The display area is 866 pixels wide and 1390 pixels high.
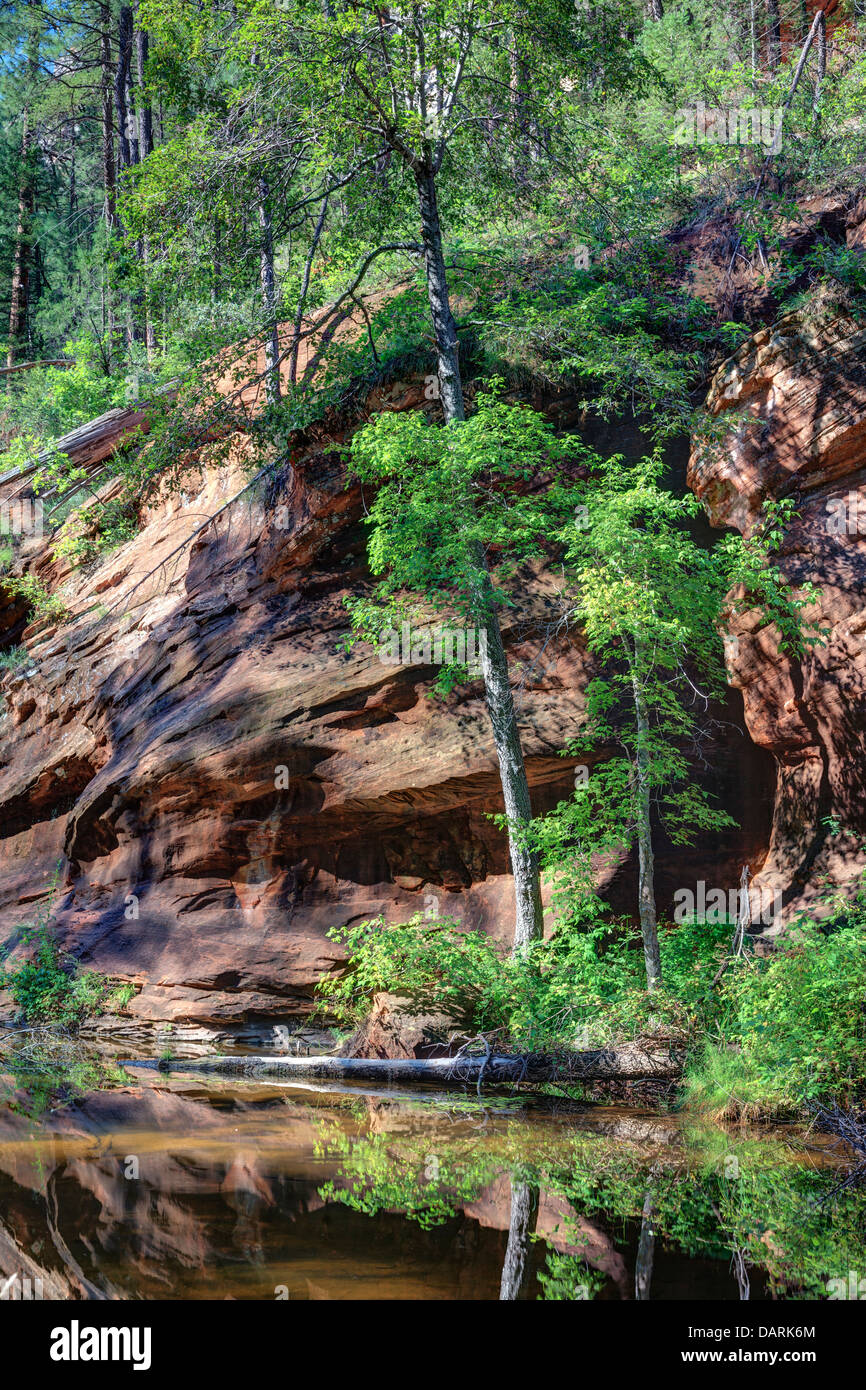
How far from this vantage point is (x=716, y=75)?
55.2 ft

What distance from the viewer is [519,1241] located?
571cm

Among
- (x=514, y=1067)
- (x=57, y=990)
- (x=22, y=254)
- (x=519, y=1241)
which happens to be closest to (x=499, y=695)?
(x=514, y=1067)

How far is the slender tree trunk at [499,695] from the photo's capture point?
12.3 meters

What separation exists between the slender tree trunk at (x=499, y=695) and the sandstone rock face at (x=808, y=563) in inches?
112

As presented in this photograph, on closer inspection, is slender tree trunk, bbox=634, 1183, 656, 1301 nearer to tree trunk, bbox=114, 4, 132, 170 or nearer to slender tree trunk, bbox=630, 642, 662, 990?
slender tree trunk, bbox=630, 642, 662, 990

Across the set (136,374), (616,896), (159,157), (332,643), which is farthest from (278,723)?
(136,374)

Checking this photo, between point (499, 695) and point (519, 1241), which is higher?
point (499, 695)

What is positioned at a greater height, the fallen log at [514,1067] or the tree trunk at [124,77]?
the tree trunk at [124,77]

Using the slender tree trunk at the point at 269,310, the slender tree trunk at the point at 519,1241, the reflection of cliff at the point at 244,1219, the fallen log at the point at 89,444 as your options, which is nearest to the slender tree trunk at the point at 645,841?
the reflection of cliff at the point at 244,1219

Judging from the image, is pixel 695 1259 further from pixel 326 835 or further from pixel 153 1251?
pixel 326 835

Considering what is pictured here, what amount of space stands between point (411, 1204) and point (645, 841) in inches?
237

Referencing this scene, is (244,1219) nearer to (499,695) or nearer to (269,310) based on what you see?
(499,695)

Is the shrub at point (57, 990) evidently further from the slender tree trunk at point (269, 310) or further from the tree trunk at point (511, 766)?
the slender tree trunk at point (269, 310)

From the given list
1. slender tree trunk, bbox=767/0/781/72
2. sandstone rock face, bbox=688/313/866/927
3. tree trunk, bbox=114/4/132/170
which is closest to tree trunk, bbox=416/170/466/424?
sandstone rock face, bbox=688/313/866/927
